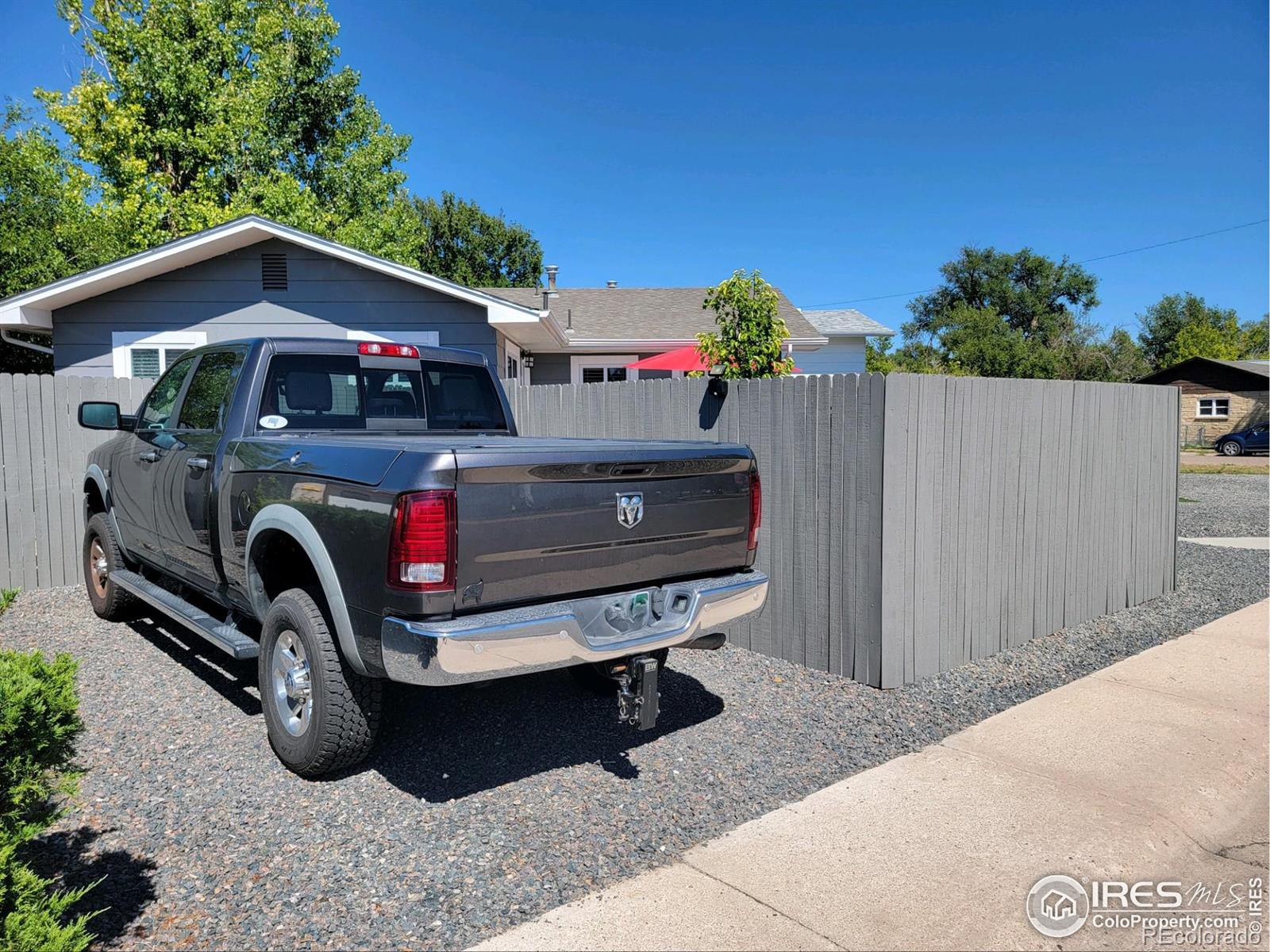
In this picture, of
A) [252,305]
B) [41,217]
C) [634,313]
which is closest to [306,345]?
[252,305]

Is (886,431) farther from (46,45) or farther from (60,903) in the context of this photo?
(46,45)

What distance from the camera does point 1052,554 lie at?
663cm

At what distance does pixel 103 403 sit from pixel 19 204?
22.6 m

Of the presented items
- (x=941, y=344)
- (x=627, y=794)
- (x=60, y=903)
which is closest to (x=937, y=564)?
(x=627, y=794)

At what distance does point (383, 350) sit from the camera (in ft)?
16.9

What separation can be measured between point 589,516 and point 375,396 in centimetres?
214

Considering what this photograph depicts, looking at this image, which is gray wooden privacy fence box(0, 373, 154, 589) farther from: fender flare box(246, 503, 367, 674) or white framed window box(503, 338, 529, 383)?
white framed window box(503, 338, 529, 383)

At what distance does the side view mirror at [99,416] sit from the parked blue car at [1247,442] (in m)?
41.5

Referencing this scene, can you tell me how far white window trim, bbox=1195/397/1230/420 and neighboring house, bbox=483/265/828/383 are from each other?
1281 inches

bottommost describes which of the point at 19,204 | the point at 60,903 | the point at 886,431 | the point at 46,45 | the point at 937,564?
the point at 60,903

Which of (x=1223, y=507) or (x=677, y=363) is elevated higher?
(x=677, y=363)

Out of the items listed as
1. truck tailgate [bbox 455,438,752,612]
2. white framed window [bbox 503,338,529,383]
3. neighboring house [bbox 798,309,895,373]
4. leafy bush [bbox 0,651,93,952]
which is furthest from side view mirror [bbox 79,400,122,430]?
neighboring house [bbox 798,309,895,373]

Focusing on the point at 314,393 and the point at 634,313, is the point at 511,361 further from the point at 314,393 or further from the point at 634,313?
the point at 314,393

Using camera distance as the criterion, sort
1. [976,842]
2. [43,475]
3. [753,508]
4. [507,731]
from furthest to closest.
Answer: [43,475] → [507,731] → [753,508] → [976,842]
